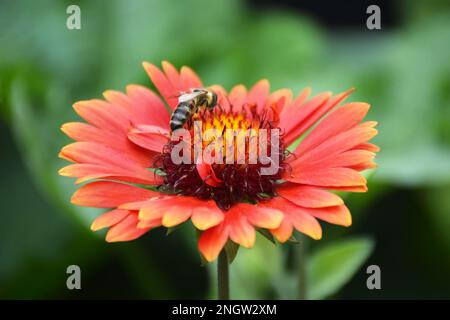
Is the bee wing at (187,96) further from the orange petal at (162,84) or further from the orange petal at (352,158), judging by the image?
the orange petal at (352,158)

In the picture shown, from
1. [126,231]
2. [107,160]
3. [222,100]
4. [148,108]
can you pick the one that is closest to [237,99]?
[222,100]

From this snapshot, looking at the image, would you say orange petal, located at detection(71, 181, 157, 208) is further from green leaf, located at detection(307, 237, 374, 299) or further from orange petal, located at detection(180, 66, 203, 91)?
green leaf, located at detection(307, 237, 374, 299)

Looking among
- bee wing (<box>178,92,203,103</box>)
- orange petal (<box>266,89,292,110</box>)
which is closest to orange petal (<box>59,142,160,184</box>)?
bee wing (<box>178,92,203,103</box>)

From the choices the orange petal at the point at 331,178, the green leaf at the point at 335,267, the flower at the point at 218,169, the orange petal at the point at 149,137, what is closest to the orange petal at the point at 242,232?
the flower at the point at 218,169

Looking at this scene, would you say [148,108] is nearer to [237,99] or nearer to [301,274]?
[237,99]

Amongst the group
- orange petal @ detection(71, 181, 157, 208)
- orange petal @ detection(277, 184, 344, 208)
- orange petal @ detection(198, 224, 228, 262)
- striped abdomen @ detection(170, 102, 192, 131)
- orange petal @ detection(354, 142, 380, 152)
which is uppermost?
striped abdomen @ detection(170, 102, 192, 131)

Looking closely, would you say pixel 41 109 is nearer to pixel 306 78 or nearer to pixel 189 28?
pixel 189 28
